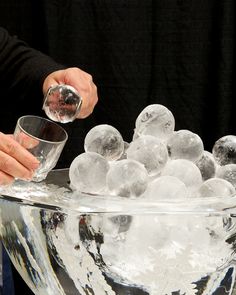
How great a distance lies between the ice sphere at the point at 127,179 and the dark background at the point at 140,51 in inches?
34.1

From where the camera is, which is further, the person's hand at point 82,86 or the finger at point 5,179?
the person's hand at point 82,86

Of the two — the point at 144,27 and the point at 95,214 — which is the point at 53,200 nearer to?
the point at 95,214

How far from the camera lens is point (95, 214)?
46 cm

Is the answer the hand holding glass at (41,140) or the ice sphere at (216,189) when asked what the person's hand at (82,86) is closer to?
the hand holding glass at (41,140)

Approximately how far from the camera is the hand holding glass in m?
0.57

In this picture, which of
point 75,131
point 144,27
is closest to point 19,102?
point 75,131

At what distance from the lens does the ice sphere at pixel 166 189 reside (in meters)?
0.50

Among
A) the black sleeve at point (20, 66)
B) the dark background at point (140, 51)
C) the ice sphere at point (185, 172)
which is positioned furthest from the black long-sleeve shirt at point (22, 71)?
the ice sphere at point (185, 172)

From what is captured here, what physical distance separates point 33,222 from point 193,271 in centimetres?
15

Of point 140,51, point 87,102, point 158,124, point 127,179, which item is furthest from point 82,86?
point 140,51

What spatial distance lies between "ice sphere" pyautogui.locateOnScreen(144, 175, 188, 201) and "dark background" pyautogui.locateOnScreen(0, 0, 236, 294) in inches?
34.9

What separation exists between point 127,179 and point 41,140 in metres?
0.10

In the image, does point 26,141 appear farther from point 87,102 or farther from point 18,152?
point 87,102

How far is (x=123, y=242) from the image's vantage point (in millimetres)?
480
